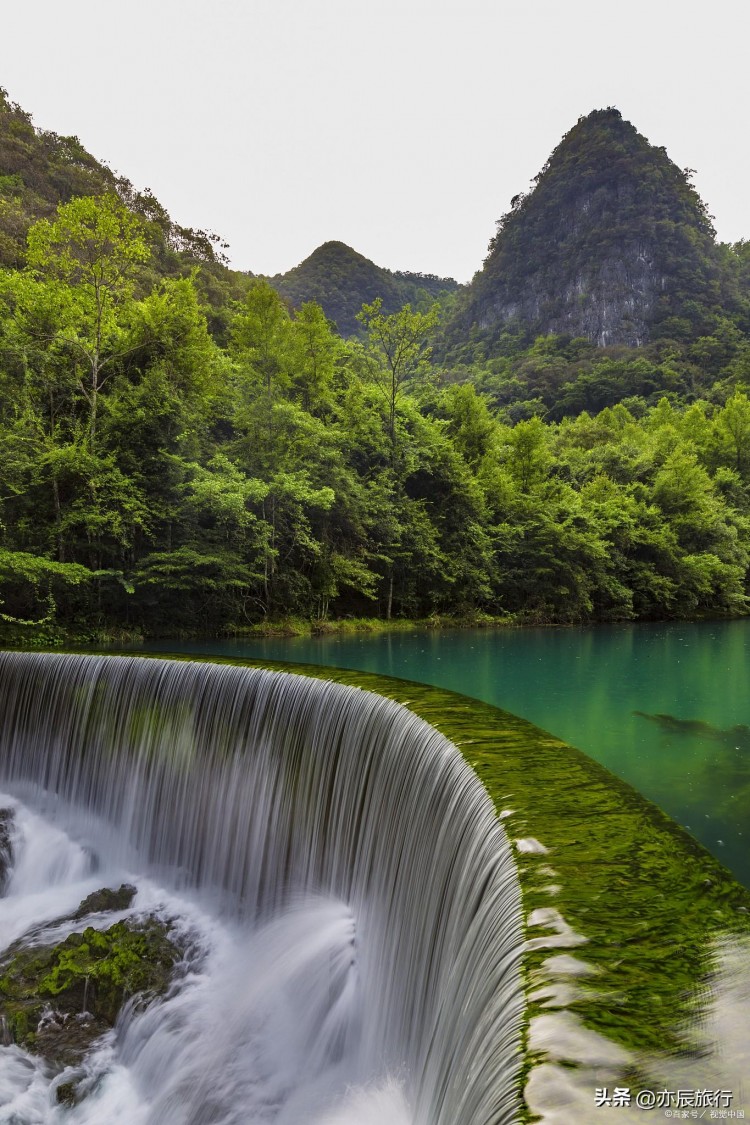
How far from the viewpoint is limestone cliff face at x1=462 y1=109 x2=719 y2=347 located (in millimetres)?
77062

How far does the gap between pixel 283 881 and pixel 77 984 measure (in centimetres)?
152

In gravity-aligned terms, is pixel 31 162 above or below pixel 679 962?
above

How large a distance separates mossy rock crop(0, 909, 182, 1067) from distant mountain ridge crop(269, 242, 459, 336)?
7503cm

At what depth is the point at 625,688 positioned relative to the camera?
10062 millimetres

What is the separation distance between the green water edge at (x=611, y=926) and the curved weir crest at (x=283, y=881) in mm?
97

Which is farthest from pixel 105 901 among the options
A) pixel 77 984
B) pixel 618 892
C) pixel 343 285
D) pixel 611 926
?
pixel 343 285

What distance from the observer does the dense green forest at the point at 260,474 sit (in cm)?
1400

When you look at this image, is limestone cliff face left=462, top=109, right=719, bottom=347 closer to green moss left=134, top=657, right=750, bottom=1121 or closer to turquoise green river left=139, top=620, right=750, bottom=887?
turquoise green river left=139, top=620, right=750, bottom=887

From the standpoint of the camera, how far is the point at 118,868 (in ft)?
20.7

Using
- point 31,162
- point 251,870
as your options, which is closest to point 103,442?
point 251,870

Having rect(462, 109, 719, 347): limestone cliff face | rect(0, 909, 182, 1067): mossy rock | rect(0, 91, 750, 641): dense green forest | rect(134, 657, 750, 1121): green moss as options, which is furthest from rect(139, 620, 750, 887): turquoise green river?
rect(462, 109, 719, 347): limestone cliff face

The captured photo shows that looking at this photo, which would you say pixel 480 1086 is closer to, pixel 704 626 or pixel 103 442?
pixel 103 442

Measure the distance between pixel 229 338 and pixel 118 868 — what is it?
872 inches

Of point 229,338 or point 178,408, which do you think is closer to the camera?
point 178,408
